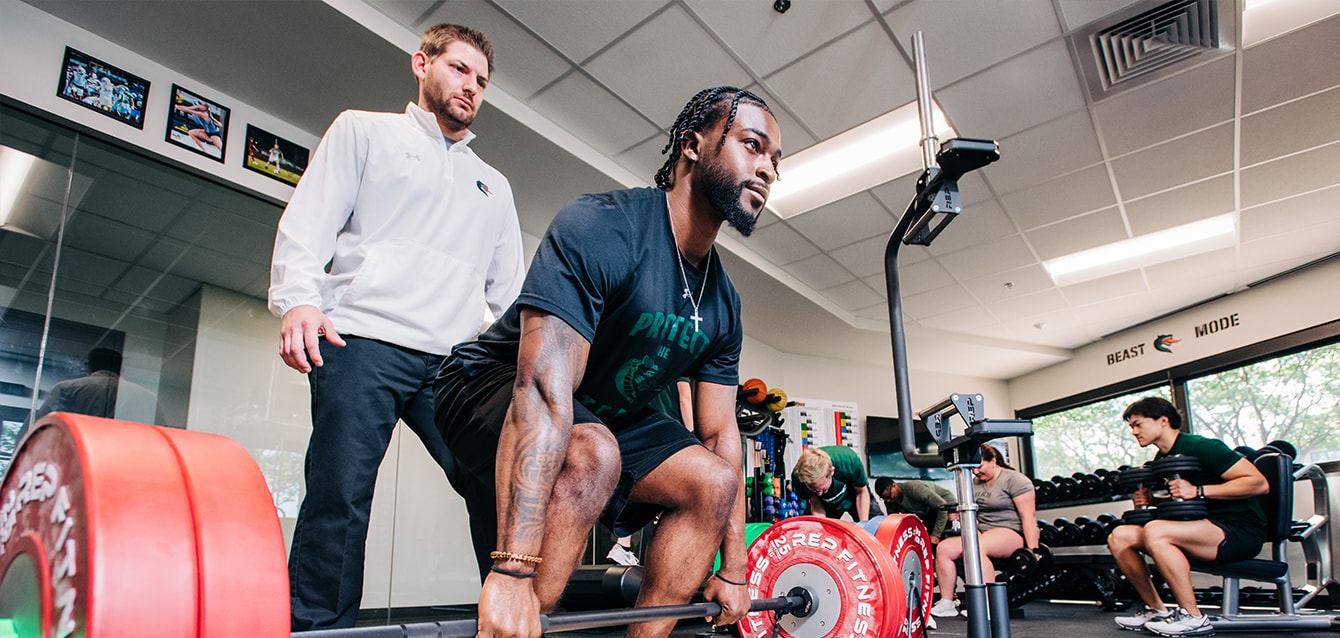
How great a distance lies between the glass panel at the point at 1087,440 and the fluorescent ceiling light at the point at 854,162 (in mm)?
4358

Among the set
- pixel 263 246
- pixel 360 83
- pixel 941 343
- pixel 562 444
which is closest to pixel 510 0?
pixel 360 83

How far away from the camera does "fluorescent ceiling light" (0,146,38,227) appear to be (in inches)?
96.4

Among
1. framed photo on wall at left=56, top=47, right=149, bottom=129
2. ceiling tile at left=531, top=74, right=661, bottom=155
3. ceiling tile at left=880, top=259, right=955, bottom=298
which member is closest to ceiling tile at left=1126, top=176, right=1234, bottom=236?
ceiling tile at left=880, top=259, right=955, bottom=298

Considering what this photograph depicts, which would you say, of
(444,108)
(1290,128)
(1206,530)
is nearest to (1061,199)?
(1290,128)

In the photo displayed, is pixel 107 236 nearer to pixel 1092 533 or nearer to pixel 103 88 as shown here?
pixel 103 88

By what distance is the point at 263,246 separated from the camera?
3148 millimetres

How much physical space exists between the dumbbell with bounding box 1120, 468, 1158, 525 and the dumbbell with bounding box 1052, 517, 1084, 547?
183 centimetres

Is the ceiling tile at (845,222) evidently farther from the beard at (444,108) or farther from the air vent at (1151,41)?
the beard at (444,108)

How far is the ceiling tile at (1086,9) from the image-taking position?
9.69 ft

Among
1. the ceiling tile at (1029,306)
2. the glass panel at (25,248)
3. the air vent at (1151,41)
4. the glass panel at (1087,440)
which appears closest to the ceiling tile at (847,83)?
the air vent at (1151,41)

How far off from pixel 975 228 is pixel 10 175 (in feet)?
A: 15.5

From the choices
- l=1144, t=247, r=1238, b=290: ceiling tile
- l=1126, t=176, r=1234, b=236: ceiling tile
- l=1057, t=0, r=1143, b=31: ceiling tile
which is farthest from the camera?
l=1144, t=247, r=1238, b=290: ceiling tile

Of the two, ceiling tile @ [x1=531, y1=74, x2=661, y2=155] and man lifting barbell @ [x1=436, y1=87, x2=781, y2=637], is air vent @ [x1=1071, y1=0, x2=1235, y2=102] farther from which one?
man lifting barbell @ [x1=436, y1=87, x2=781, y2=637]

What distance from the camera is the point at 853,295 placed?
5.96m
